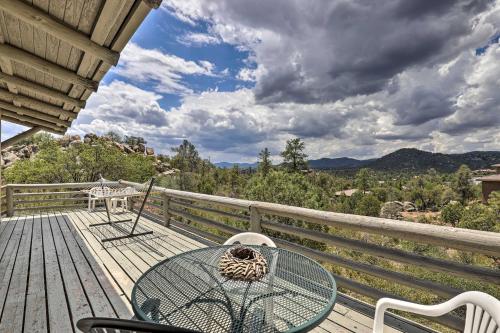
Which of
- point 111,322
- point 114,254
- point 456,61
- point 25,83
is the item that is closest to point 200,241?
point 114,254

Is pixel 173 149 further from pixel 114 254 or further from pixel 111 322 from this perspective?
pixel 111 322

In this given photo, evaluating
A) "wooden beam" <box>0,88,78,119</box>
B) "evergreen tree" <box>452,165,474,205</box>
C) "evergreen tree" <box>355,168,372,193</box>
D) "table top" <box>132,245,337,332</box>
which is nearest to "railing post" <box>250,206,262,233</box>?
"table top" <box>132,245,337,332</box>

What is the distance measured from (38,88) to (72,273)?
94.1 inches

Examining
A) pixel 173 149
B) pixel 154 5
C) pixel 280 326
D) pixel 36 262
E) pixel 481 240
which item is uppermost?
pixel 173 149

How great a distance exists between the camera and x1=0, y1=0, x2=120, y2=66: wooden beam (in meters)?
1.83

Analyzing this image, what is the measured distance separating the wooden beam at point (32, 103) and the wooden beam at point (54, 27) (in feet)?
8.03

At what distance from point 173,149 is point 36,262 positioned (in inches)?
1858

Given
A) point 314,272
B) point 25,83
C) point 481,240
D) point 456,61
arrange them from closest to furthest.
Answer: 1. point 314,272
2. point 481,240
3. point 25,83
4. point 456,61

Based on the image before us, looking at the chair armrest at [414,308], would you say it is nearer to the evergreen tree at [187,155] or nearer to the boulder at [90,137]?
the boulder at [90,137]

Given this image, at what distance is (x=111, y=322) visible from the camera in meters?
0.63

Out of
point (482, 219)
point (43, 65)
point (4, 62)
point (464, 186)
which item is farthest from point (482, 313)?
point (464, 186)

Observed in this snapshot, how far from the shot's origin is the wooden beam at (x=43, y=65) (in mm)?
2461

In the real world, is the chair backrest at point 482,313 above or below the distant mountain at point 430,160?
below

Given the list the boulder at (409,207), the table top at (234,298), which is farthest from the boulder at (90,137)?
the boulder at (409,207)
